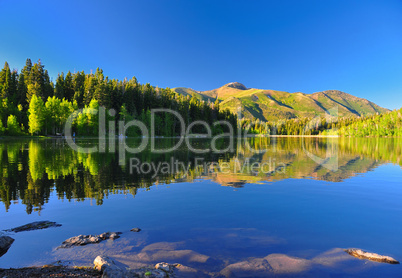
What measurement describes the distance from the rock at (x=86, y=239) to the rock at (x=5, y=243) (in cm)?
168

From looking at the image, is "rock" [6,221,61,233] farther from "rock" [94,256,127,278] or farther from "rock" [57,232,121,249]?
"rock" [94,256,127,278]

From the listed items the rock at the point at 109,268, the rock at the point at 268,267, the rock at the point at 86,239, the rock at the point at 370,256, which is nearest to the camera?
the rock at the point at 109,268

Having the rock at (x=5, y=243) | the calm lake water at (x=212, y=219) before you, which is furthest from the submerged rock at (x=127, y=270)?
the rock at (x=5, y=243)

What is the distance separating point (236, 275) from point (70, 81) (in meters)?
172

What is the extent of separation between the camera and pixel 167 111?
164375mm

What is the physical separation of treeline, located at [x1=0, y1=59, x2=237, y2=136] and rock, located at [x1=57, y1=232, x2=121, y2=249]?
10396 centimetres

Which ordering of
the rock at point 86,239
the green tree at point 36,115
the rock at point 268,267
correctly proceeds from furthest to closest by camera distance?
the green tree at point 36,115 < the rock at point 86,239 < the rock at point 268,267

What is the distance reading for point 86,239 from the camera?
8.38m

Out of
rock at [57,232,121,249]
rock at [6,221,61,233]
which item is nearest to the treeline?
Result: rock at [6,221,61,233]

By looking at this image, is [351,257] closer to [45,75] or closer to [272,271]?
[272,271]

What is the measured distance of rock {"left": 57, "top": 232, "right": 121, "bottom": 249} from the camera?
812 centimetres

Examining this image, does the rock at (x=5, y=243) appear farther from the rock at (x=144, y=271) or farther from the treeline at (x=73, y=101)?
the treeline at (x=73, y=101)

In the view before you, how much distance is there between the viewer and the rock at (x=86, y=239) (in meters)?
8.12

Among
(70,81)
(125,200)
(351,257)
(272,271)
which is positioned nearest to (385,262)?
(351,257)
